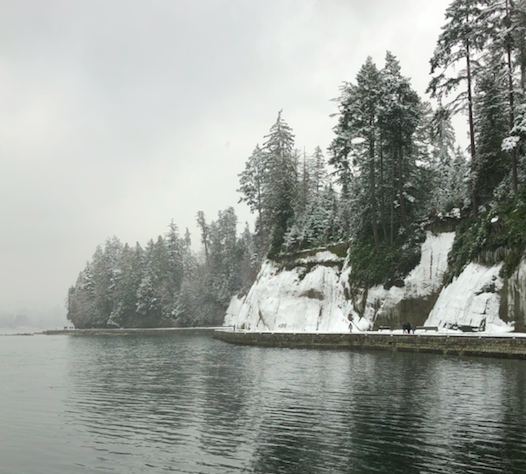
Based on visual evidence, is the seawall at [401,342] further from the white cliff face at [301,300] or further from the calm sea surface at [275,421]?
the white cliff face at [301,300]

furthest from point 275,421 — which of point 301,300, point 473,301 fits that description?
point 301,300

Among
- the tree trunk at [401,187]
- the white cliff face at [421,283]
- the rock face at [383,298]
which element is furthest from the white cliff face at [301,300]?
the tree trunk at [401,187]

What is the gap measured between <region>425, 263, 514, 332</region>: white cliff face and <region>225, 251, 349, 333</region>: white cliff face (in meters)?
11.6

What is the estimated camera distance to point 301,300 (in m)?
54.1

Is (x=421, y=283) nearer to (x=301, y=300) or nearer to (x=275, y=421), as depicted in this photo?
(x=301, y=300)

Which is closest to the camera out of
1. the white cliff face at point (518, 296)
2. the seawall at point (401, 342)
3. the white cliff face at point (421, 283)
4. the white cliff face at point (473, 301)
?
the seawall at point (401, 342)

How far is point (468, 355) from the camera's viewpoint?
31.1 m

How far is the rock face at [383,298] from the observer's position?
32.9m

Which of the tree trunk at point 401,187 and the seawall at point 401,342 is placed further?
the tree trunk at point 401,187

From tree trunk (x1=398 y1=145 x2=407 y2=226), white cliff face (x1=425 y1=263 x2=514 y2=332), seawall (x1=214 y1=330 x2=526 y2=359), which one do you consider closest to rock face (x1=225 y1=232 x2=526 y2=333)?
white cliff face (x1=425 y1=263 x2=514 y2=332)

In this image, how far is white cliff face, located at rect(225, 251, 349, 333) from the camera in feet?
167

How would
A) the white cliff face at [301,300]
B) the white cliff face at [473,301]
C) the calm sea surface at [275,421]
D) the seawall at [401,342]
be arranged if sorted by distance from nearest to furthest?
the calm sea surface at [275,421], the seawall at [401,342], the white cliff face at [473,301], the white cliff face at [301,300]

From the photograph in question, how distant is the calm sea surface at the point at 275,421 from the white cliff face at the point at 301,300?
76.5 feet

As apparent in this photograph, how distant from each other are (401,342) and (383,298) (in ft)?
28.8
